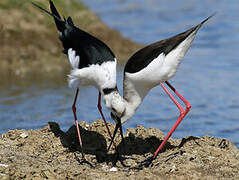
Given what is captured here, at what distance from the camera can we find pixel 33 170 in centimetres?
475

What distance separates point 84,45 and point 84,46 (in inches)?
0.7

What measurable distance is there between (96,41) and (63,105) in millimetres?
2972

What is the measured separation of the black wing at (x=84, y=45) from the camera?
5.72m

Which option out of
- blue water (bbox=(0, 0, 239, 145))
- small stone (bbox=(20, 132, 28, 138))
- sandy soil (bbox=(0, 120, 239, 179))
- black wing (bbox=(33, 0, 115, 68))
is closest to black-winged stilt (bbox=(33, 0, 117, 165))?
black wing (bbox=(33, 0, 115, 68))

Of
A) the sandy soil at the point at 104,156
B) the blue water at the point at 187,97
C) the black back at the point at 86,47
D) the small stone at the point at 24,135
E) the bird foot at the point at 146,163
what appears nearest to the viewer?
the sandy soil at the point at 104,156

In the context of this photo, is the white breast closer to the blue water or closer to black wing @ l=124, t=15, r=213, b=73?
black wing @ l=124, t=15, r=213, b=73

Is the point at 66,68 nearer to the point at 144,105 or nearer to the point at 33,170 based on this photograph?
the point at 144,105

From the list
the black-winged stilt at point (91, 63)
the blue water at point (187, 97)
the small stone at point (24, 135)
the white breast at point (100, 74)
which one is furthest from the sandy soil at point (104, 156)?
the blue water at point (187, 97)

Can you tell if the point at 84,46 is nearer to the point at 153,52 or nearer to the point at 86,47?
the point at 86,47

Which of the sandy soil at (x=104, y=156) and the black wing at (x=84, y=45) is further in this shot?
the black wing at (x=84, y=45)

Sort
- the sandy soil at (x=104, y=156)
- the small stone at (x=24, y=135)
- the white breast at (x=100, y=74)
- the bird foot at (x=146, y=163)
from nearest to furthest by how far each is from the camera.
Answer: the sandy soil at (x=104, y=156), the bird foot at (x=146, y=163), the white breast at (x=100, y=74), the small stone at (x=24, y=135)

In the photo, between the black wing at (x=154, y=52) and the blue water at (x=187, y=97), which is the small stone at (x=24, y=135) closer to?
the black wing at (x=154, y=52)

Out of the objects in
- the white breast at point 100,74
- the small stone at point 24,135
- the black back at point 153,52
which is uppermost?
the black back at point 153,52

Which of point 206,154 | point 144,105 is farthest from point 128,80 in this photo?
point 144,105
